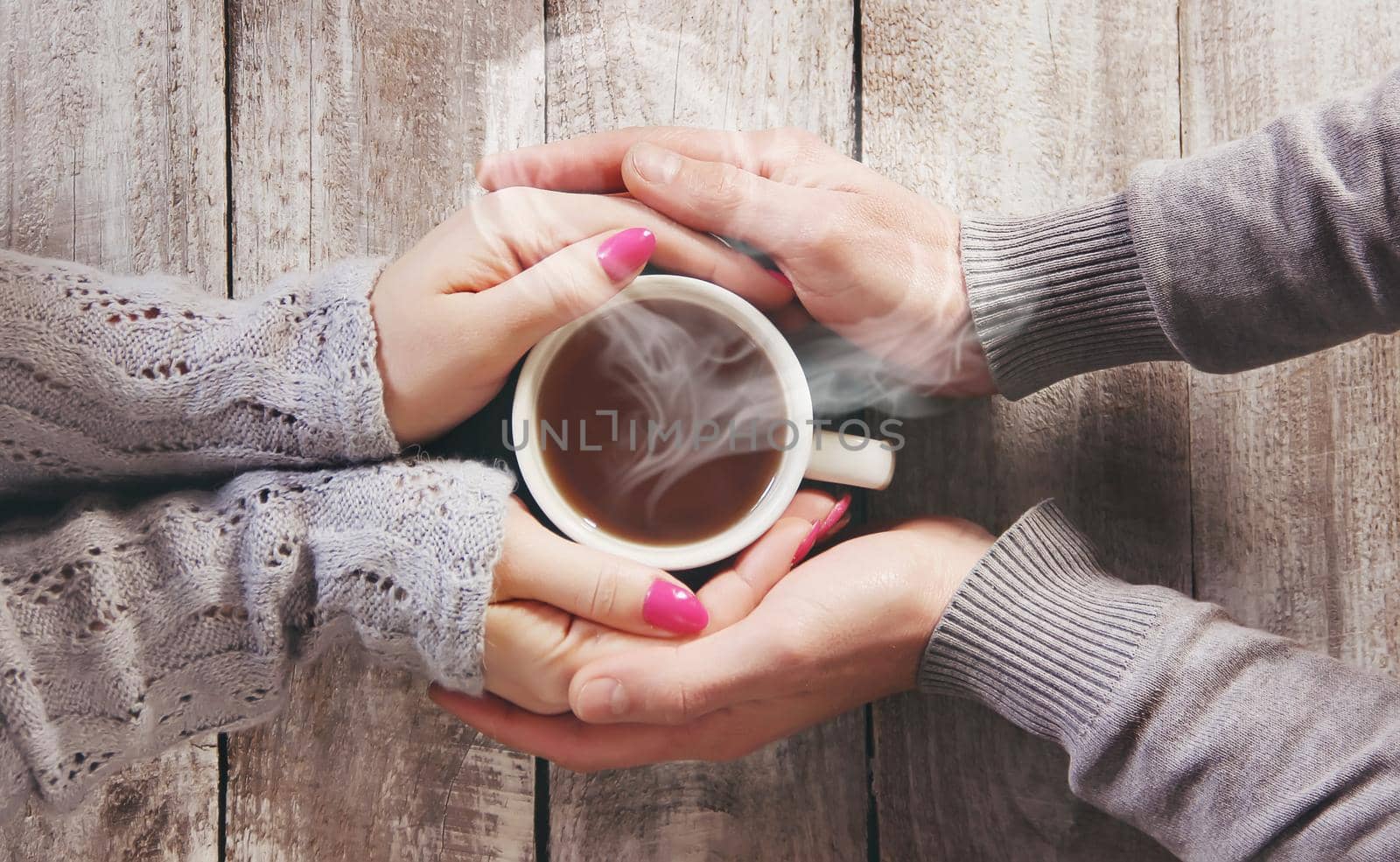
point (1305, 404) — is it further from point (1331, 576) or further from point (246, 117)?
point (246, 117)

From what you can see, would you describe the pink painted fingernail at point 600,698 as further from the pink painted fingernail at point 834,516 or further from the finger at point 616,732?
the pink painted fingernail at point 834,516

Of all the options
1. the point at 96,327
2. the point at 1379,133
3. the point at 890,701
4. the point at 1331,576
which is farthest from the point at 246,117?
the point at 1331,576

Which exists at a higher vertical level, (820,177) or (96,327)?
(820,177)

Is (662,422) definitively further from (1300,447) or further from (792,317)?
(1300,447)

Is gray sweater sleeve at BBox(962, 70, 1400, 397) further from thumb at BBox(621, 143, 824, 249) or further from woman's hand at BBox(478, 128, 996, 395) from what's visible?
thumb at BBox(621, 143, 824, 249)

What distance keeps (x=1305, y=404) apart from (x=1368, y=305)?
0.15 metres

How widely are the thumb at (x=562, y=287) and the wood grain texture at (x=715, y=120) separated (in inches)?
6.9

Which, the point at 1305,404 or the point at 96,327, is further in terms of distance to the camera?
the point at 1305,404

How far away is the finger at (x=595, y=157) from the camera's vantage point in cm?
64

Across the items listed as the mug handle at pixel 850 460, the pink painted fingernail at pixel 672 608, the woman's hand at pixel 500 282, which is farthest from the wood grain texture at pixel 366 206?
the mug handle at pixel 850 460

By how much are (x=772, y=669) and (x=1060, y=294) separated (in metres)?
0.33

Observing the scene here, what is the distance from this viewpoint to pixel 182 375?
587 millimetres

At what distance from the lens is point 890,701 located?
0.70m

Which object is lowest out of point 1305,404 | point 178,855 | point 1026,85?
point 178,855
